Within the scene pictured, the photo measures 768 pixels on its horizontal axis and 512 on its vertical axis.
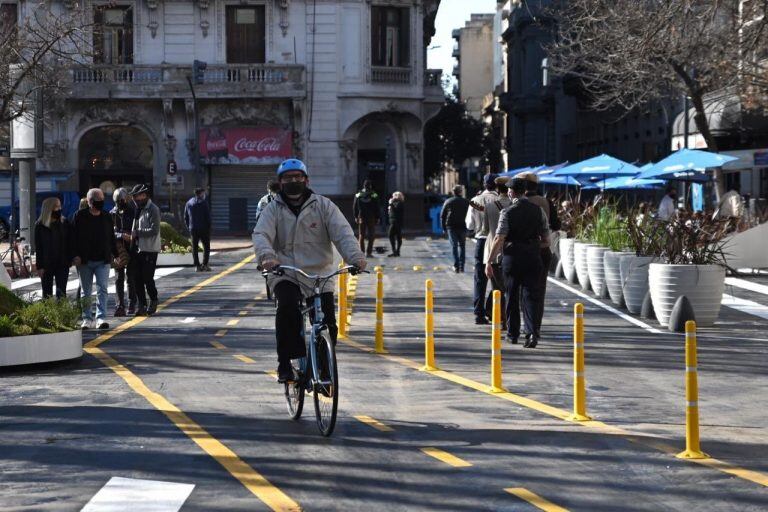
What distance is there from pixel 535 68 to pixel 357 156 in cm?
2930

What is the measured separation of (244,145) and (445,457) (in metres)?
47.2

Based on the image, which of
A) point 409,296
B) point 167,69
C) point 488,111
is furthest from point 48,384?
point 488,111

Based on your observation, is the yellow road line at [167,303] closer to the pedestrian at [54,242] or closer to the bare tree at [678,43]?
the pedestrian at [54,242]

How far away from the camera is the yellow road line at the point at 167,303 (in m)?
16.8

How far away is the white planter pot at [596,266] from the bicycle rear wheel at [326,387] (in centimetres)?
1280

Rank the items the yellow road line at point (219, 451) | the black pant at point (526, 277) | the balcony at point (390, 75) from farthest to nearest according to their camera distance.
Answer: the balcony at point (390, 75), the black pant at point (526, 277), the yellow road line at point (219, 451)

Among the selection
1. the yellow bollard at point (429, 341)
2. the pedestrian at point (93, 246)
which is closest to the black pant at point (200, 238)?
the pedestrian at point (93, 246)

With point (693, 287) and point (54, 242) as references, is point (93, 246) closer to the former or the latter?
point (54, 242)

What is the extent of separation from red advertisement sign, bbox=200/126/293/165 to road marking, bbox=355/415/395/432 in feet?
148

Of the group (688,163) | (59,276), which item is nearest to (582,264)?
(688,163)

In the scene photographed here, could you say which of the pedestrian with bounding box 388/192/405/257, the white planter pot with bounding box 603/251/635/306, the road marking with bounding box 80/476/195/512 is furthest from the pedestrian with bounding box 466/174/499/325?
the pedestrian with bounding box 388/192/405/257

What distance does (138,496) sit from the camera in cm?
783

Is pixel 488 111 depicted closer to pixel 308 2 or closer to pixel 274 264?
pixel 308 2

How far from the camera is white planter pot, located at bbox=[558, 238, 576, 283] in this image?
26.1 m
